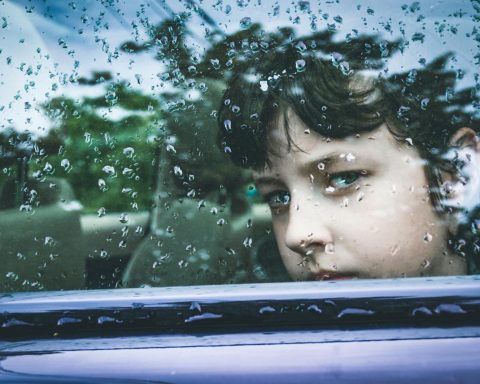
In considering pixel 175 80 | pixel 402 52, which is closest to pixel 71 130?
pixel 175 80

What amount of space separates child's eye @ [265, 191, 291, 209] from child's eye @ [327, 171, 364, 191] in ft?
0.34

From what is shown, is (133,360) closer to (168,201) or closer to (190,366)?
(190,366)

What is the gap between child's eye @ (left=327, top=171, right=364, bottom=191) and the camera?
137 cm

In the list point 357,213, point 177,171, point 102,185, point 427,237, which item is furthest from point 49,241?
point 427,237

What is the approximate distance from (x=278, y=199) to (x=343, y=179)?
152 mm

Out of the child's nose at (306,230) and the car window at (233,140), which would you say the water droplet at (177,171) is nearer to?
the car window at (233,140)

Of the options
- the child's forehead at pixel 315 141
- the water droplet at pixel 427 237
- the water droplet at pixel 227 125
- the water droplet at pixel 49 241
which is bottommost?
the water droplet at pixel 427 237

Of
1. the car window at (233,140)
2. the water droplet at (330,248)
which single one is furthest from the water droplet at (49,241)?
the water droplet at (330,248)

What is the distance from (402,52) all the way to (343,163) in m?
0.26

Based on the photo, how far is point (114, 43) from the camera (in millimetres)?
1425

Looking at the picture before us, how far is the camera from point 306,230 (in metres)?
1.40

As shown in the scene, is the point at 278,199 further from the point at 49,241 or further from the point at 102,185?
the point at 49,241

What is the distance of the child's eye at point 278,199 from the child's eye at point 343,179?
0.34 feet

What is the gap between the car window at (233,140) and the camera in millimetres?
1360
